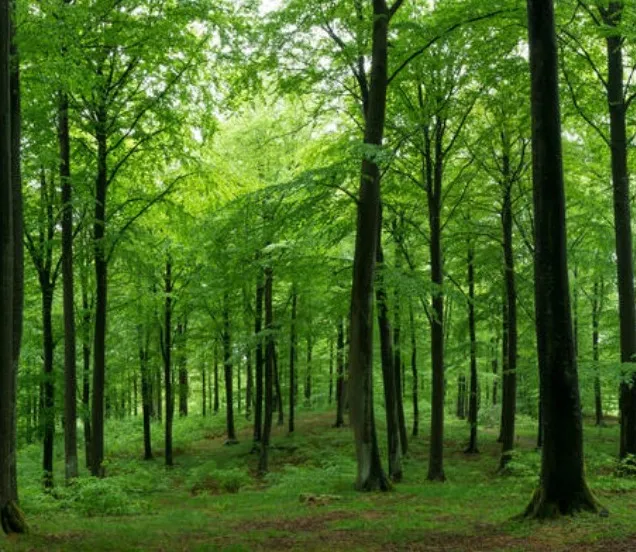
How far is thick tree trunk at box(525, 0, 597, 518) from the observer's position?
23.8 ft

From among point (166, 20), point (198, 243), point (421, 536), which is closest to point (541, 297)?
point (421, 536)

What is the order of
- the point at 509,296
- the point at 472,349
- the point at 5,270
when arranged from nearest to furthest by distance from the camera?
the point at 5,270
the point at 509,296
the point at 472,349

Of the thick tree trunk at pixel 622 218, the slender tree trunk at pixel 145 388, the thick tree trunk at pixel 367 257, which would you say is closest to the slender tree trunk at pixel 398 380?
the thick tree trunk at pixel 367 257

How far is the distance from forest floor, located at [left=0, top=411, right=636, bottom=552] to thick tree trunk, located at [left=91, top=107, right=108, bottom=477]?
3.42 feet

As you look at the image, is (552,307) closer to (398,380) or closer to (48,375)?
(398,380)

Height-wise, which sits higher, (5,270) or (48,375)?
(5,270)

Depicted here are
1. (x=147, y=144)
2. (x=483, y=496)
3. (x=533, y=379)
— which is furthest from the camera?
(x=533, y=379)

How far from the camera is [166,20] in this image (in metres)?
A: 11.9

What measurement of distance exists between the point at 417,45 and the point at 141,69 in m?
5.78

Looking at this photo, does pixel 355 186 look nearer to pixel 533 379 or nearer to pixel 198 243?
pixel 198 243

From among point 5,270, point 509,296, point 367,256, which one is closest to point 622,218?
point 509,296

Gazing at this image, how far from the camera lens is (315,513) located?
10.2m

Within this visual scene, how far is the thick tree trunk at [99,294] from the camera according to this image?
1319 centimetres

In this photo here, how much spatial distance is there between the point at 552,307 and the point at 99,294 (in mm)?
9678
